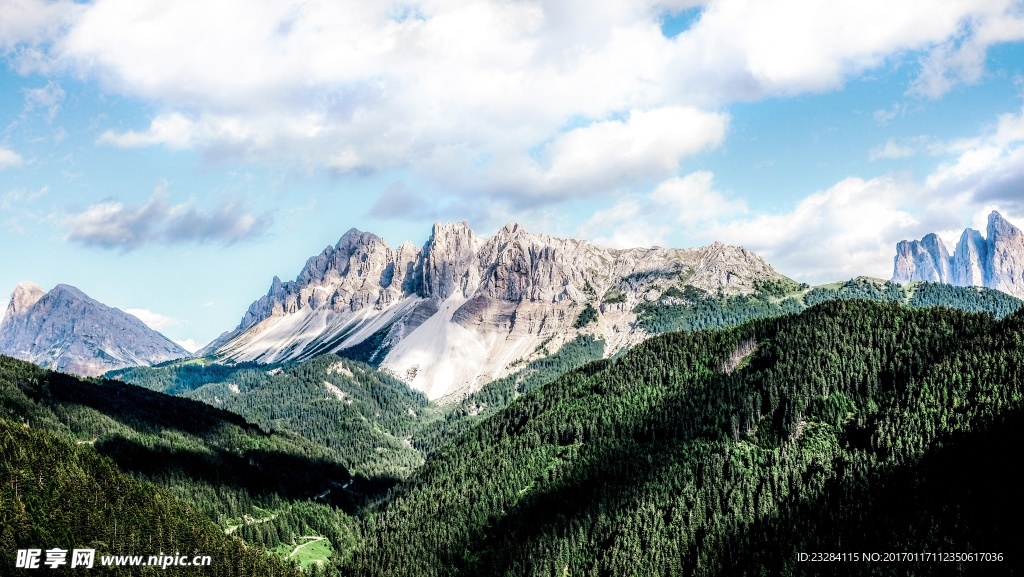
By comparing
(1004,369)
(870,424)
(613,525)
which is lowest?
(613,525)

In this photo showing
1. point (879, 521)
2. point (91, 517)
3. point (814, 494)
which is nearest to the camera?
point (879, 521)

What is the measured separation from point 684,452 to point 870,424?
146 ft

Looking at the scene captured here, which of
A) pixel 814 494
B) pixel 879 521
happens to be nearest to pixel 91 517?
pixel 814 494

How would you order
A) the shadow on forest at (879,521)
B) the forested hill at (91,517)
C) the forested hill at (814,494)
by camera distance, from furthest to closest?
the forested hill at (814,494) → the forested hill at (91,517) → the shadow on forest at (879,521)

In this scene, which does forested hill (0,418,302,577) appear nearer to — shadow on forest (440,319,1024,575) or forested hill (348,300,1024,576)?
forested hill (348,300,1024,576)

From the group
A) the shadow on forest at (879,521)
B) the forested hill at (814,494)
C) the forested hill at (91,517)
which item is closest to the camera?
the shadow on forest at (879,521)

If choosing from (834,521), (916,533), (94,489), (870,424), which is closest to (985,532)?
(916,533)

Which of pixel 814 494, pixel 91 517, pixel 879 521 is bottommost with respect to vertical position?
pixel 879 521

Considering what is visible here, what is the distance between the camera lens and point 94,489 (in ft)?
526

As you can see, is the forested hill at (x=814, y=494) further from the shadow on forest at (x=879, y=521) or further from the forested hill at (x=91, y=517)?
the forested hill at (x=91, y=517)

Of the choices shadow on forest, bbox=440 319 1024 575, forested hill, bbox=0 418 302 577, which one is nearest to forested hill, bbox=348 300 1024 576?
shadow on forest, bbox=440 319 1024 575

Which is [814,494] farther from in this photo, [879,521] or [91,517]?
[91,517]

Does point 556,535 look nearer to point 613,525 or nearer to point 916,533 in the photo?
point 613,525

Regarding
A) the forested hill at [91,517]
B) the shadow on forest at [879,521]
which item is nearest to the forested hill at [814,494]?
the shadow on forest at [879,521]
